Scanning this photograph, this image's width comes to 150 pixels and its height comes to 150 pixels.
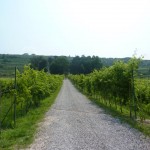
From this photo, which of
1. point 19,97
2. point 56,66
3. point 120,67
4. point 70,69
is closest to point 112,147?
point 19,97

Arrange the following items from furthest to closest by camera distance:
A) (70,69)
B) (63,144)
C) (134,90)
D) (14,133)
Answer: (70,69) < (134,90) < (14,133) < (63,144)

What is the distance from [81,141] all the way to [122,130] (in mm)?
3135

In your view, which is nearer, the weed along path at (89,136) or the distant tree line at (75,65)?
the weed along path at (89,136)

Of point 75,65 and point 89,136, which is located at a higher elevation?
point 75,65

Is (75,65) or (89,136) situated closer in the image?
(89,136)

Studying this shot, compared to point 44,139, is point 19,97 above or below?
above

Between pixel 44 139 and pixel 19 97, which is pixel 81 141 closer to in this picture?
pixel 44 139

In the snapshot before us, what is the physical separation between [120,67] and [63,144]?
10727 millimetres

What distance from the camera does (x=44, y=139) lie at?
42.6ft

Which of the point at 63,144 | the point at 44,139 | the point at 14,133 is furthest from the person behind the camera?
the point at 14,133

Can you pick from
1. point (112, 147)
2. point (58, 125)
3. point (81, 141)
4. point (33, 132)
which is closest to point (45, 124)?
point (58, 125)

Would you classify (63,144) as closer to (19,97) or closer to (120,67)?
(19,97)

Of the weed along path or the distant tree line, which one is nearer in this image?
the weed along path

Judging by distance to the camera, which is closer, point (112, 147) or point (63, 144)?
point (112, 147)
